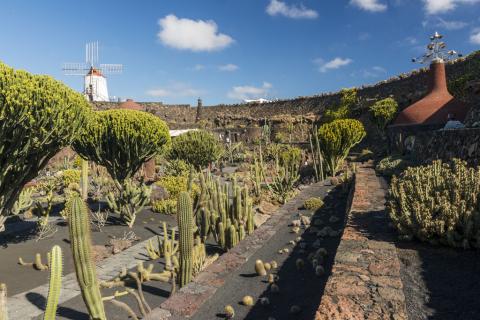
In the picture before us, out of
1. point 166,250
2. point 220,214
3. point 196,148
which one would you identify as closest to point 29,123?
point 166,250

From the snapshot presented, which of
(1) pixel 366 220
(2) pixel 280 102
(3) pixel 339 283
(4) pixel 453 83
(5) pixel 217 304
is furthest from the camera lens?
(2) pixel 280 102

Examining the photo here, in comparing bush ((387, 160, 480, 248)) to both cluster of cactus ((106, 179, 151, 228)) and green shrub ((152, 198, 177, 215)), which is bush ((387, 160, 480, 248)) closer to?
cluster of cactus ((106, 179, 151, 228))

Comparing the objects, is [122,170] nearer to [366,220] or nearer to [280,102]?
[366,220]

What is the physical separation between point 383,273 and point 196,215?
16.2ft

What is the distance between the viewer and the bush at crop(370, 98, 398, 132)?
25606 millimetres

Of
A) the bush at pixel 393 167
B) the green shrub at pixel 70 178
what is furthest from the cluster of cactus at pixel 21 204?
the bush at pixel 393 167

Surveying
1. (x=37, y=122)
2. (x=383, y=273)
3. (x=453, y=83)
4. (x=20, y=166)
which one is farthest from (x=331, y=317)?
(x=453, y=83)

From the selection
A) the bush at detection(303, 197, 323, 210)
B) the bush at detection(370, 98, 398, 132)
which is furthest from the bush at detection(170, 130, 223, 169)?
the bush at detection(370, 98, 398, 132)

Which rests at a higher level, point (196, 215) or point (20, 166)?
point (20, 166)

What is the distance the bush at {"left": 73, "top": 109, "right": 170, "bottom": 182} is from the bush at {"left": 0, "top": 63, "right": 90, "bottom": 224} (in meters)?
2.03

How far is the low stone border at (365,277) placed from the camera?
268 centimetres

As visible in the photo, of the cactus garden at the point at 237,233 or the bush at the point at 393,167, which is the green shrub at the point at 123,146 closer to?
the cactus garden at the point at 237,233

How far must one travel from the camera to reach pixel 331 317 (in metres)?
2.61

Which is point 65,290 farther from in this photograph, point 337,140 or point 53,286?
point 337,140
